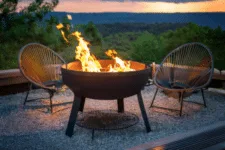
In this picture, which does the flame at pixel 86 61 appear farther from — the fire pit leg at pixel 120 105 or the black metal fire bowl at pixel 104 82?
the fire pit leg at pixel 120 105

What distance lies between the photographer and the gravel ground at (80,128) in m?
3.27

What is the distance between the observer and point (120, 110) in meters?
4.23

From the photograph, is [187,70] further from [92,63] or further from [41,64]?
[41,64]

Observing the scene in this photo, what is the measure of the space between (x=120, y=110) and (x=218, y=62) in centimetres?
286

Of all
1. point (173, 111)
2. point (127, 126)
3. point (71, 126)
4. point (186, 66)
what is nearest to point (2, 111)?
point (71, 126)

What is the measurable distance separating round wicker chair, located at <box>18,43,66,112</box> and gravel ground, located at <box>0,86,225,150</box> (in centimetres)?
33

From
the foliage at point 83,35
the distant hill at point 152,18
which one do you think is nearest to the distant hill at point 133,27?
the foliage at point 83,35

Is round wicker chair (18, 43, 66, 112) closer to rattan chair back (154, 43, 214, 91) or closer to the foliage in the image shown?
rattan chair back (154, 43, 214, 91)

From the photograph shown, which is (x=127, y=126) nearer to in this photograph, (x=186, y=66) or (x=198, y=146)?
(x=198, y=146)

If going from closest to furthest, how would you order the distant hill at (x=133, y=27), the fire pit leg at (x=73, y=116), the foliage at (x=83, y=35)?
the fire pit leg at (x=73, y=116), the foliage at (x=83, y=35), the distant hill at (x=133, y=27)

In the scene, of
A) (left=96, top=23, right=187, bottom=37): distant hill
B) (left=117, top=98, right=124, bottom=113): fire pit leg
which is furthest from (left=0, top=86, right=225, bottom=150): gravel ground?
(left=96, top=23, right=187, bottom=37): distant hill

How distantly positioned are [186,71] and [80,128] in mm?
1924

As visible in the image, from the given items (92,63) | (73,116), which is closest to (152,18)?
(92,63)

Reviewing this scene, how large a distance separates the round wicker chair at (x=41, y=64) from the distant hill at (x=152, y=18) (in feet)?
8.43
